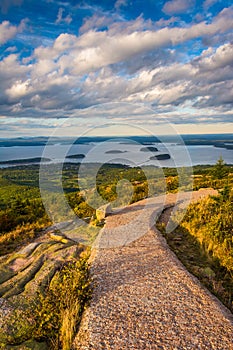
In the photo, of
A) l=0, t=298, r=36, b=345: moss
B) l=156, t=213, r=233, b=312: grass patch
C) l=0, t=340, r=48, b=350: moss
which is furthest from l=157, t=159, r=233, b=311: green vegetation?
l=0, t=298, r=36, b=345: moss

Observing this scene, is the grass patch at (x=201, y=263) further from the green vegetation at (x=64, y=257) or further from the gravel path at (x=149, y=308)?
the gravel path at (x=149, y=308)

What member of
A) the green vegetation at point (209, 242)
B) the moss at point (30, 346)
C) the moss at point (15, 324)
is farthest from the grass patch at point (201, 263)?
the moss at point (15, 324)

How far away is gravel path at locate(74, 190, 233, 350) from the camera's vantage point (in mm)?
4109

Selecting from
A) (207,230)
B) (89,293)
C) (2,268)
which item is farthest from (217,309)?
(2,268)

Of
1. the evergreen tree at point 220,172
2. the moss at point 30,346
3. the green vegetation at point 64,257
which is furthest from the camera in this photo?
the evergreen tree at point 220,172

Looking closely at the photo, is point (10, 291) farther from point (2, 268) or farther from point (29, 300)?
point (2, 268)

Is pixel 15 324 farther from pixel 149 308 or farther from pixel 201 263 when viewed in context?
pixel 201 263

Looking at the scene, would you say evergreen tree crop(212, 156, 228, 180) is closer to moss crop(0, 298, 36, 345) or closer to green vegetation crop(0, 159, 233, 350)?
green vegetation crop(0, 159, 233, 350)

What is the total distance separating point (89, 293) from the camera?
17.2 feet

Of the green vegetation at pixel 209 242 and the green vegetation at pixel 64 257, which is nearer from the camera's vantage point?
the green vegetation at pixel 64 257

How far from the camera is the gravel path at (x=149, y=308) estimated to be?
4109 mm

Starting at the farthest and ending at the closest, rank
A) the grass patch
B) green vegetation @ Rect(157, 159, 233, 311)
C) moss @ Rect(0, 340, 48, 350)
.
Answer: green vegetation @ Rect(157, 159, 233, 311), the grass patch, moss @ Rect(0, 340, 48, 350)

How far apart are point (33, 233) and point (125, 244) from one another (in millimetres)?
4328

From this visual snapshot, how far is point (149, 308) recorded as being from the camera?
4.90 metres
